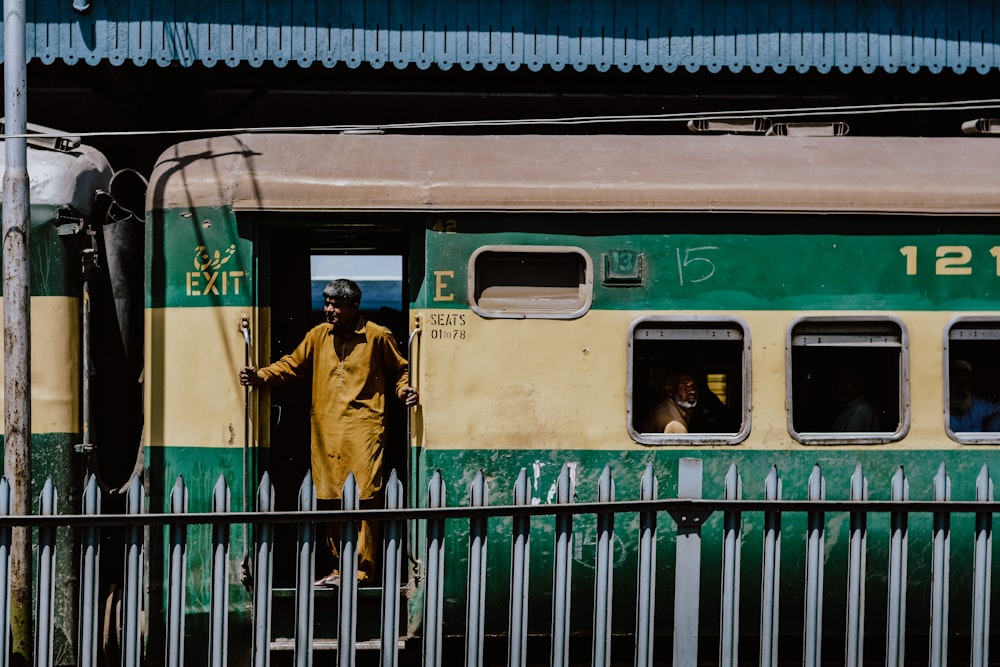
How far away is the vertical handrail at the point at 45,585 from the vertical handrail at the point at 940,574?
3.22m

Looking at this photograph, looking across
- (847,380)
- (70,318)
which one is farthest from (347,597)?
(847,380)

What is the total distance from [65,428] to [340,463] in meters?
1.47

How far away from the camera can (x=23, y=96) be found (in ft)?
19.1

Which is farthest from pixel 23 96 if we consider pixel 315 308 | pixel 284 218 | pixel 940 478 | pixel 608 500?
pixel 940 478

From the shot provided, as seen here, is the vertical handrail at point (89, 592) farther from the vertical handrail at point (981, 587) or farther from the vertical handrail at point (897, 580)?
the vertical handrail at point (981, 587)

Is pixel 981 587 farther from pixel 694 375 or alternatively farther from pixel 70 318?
pixel 70 318

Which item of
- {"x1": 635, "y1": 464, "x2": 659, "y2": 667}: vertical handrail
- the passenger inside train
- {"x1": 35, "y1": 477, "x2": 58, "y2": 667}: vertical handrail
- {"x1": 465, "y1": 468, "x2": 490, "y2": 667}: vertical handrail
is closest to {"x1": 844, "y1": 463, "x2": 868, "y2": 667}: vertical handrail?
{"x1": 635, "y1": 464, "x2": 659, "y2": 667}: vertical handrail

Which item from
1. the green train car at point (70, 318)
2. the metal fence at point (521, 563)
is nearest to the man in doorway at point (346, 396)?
the green train car at point (70, 318)

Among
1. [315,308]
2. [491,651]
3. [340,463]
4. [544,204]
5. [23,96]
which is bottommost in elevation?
[491,651]

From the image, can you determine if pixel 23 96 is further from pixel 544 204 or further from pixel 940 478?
pixel 940 478

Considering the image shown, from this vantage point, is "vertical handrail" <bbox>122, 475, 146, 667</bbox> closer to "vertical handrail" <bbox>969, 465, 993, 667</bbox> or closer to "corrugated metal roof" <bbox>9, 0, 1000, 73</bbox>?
"vertical handrail" <bbox>969, 465, 993, 667</bbox>

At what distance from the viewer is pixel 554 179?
5922 mm

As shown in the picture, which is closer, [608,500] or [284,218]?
[608,500]

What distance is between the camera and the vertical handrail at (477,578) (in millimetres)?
4246
